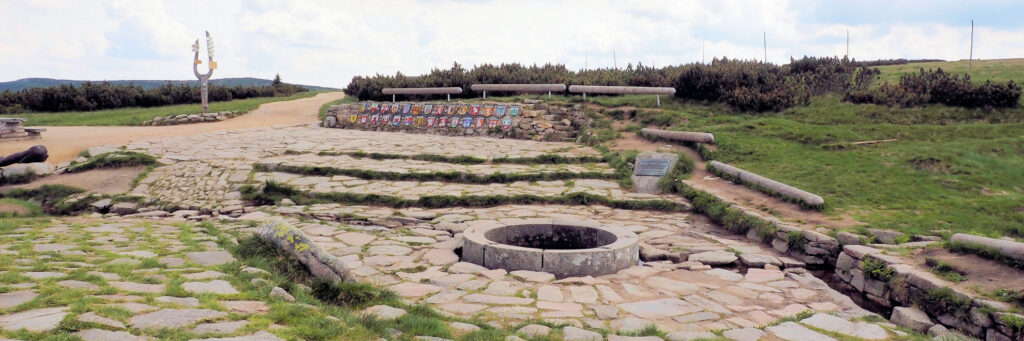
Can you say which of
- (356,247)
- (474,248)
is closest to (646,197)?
(474,248)

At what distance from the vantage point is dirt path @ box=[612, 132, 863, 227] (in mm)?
7945

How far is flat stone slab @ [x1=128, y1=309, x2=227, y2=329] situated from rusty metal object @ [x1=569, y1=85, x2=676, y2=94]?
13526 mm

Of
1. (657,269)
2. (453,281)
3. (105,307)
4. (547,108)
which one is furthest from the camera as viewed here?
(547,108)

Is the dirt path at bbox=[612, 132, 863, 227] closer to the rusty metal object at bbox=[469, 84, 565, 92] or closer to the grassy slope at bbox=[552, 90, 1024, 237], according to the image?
the grassy slope at bbox=[552, 90, 1024, 237]

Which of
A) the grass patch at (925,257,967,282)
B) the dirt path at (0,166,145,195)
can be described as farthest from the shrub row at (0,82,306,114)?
the grass patch at (925,257,967,282)

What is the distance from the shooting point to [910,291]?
5.71 m

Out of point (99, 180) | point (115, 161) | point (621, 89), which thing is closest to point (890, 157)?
point (621, 89)

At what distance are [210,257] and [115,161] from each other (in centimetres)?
844

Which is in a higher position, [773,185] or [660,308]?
[773,185]

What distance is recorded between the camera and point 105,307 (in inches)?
141

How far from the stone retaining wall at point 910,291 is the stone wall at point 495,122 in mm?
9213

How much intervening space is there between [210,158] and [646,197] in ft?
29.5

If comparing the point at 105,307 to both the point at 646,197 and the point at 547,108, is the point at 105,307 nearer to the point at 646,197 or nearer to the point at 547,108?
the point at 646,197

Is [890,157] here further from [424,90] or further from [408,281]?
[424,90]
